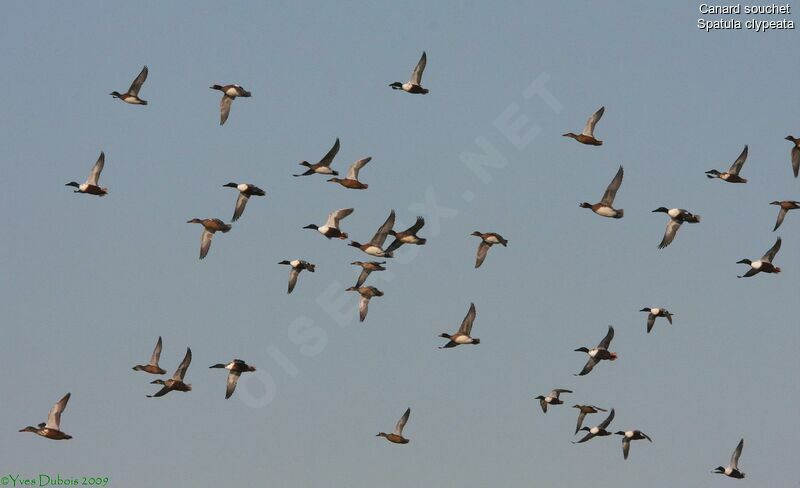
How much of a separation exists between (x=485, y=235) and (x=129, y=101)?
54.3 feet

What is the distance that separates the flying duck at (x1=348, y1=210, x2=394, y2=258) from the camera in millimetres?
80625

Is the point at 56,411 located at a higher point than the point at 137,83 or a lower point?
lower

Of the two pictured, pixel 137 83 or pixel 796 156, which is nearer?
pixel 796 156

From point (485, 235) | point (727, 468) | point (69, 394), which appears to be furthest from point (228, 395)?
point (727, 468)

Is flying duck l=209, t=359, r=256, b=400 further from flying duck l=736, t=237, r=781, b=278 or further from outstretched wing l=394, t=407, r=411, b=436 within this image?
flying duck l=736, t=237, r=781, b=278

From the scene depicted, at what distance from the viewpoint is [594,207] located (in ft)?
262

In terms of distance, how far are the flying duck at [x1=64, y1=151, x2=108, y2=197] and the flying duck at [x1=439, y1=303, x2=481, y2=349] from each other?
1572 cm

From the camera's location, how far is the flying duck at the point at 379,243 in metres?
80.6

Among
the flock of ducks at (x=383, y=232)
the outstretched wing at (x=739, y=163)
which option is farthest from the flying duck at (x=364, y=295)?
the outstretched wing at (x=739, y=163)

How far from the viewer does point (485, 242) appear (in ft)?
276

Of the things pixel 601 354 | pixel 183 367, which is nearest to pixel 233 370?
pixel 183 367

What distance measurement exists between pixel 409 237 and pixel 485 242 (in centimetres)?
569

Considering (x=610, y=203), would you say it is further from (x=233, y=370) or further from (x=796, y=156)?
(x=233, y=370)

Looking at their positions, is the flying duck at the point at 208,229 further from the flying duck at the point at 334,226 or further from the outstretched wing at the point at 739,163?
the outstretched wing at the point at 739,163
